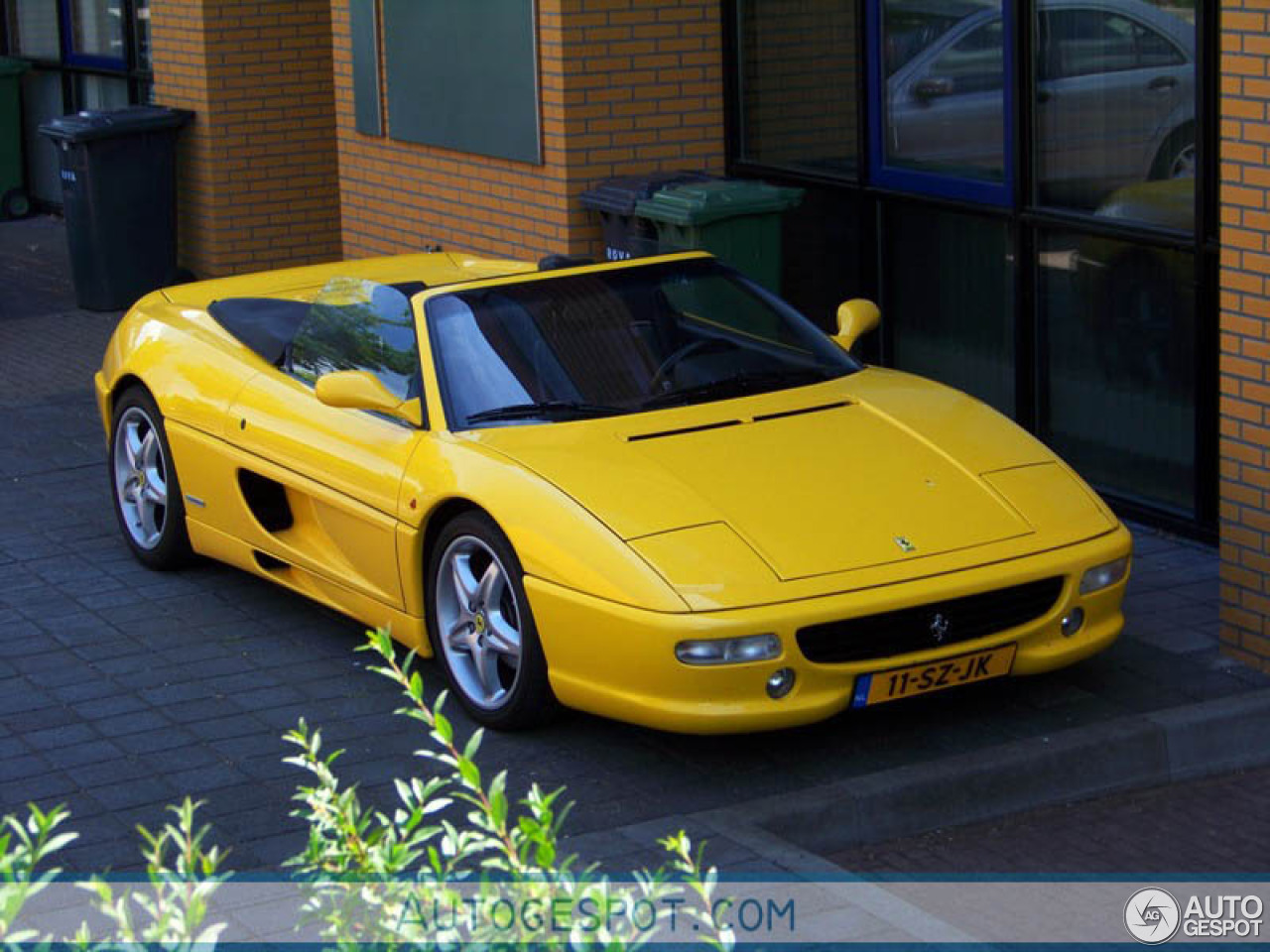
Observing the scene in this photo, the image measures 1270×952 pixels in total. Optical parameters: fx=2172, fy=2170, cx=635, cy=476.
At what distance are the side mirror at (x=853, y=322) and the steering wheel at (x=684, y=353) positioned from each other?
20.9 inches

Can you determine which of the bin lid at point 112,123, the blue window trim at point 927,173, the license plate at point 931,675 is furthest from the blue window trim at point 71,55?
the license plate at point 931,675

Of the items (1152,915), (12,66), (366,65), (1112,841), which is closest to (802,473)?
(1112,841)

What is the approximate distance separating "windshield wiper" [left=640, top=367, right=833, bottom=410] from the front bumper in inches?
39.8

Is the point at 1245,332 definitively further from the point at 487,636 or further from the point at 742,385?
the point at 487,636

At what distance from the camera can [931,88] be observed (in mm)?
9797

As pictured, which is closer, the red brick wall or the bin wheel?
the red brick wall

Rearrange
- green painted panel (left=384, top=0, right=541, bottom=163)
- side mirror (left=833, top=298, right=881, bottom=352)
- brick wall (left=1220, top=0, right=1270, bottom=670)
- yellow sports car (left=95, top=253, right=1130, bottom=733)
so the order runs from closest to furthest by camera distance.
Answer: yellow sports car (left=95, top=253, right=1130, bottom=733) < brick wall (left=1220, top=0, right=1270, bottom=670) < side mirror (left=833, top=298, right=881, bottom=352) < green painted panel (left=384, top=0, right=541, bottom=163)

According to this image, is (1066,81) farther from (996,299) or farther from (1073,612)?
(1073,612)

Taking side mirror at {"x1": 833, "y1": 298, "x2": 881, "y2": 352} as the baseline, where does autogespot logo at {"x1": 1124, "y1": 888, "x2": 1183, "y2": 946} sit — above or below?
below

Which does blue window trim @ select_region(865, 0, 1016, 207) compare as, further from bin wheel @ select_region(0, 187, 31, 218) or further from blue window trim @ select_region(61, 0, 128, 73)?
bin wheel @ select_region(0, 187, 31, 218)

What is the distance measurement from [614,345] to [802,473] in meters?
0.94

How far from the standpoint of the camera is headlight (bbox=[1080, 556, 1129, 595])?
6.38 m

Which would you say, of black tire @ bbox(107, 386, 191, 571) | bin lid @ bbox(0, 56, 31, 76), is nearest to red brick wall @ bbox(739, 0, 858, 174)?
black tire @ bbox(107, 386, 191, 571)

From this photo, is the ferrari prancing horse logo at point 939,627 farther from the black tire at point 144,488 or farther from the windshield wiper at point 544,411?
the black tire at point 144,488
